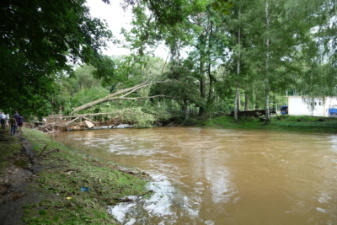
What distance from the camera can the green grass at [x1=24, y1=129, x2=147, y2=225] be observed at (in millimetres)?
3146

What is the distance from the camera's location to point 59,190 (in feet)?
13.5

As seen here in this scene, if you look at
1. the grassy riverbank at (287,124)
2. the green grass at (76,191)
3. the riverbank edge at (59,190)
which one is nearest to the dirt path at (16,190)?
the riverbank edge at (59,190)

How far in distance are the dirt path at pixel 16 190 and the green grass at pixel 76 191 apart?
0.14 m

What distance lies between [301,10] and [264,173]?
13.4 metres

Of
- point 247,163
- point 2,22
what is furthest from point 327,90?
point 2,22

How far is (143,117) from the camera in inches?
926

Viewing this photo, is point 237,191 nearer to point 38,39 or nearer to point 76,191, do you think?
point 76,191

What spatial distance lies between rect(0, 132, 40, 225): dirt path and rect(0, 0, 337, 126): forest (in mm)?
2204

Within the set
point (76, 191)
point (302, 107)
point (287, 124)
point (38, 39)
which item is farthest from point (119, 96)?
point (302, 107)

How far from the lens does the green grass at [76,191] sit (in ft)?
10.3

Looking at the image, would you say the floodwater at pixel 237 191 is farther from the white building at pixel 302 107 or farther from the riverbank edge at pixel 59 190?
the white building at pixel 302 107

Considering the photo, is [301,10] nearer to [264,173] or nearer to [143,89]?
[264,173]

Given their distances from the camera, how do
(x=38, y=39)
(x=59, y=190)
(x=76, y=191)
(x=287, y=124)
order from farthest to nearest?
(x=287, y=124) → (x=38, y=39) → (x=76, y=191) → (x=59, y=190)

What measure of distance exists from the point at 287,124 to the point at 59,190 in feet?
64.8
